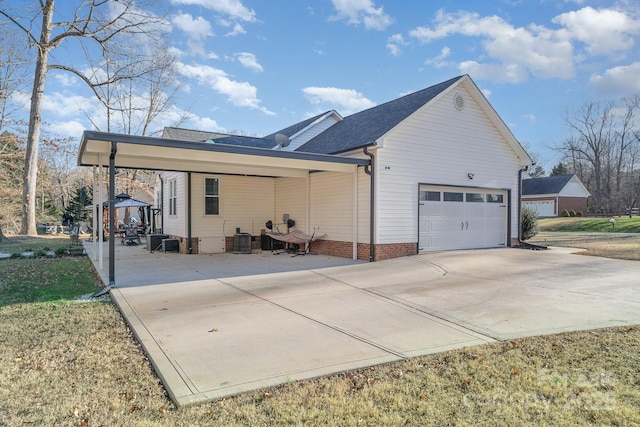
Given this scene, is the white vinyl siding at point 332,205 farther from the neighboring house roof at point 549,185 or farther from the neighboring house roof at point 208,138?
the neighboring house roof at point 549,185

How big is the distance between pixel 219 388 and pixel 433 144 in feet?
34.6

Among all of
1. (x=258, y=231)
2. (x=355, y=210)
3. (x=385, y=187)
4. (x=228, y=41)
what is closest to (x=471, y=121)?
(x=385, y=187)

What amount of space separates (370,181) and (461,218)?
3.96 meters

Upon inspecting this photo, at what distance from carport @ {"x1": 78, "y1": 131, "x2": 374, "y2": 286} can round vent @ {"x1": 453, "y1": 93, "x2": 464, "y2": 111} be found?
13.2 feet

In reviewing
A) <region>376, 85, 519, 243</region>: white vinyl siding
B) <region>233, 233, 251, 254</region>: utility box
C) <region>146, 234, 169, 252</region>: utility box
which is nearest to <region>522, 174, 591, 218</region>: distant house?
<region>376, 85, 519, 243</region>: white vinyl siding

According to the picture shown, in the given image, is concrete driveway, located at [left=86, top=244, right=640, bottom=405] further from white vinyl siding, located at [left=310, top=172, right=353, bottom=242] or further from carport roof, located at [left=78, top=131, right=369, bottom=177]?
carport roof, located at [left=78, top=131, right=369, bottom=177]

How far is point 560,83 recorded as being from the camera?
81.1ft

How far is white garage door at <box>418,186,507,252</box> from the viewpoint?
1226 cm

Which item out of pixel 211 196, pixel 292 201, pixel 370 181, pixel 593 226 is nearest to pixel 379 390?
pixel 370 181

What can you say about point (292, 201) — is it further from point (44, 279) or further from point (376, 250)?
point (44, 279)

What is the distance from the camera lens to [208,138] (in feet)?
59.2

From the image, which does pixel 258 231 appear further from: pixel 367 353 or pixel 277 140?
pixel 367 353

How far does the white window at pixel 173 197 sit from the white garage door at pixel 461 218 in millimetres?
9970

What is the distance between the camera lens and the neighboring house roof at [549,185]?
4097cm
